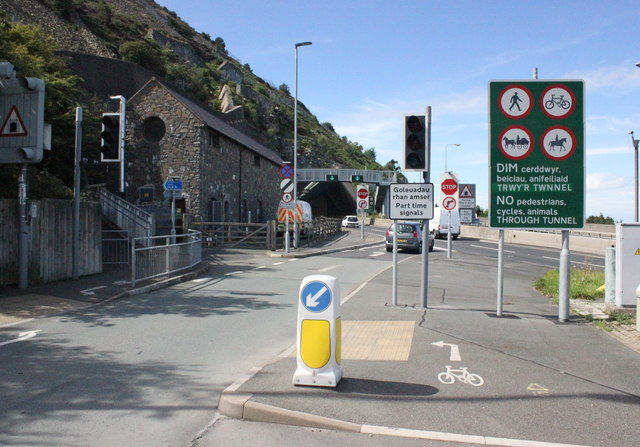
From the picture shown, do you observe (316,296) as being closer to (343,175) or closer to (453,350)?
(453,350)

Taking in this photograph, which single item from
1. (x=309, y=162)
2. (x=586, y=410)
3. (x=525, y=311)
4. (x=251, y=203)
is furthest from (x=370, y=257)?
(x=309, y=162)

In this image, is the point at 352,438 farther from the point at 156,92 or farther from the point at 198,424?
the point at 156,92

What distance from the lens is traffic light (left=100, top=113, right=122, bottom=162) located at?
12453 mm

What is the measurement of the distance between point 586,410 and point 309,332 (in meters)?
2.64

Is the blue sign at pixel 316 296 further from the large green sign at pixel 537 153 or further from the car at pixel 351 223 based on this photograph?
the car at pixel 351 223

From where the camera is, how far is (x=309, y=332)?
18.2 ft

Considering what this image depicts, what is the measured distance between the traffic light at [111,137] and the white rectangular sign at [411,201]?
634 cm

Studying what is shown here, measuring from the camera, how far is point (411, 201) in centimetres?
1034

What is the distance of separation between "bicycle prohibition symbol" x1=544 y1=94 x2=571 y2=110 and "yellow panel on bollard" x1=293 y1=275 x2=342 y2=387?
6.23 meters

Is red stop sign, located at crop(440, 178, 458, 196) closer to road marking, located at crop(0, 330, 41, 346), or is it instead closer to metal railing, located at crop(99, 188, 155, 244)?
metal railing, located at crop(99, 188, 155, 244)

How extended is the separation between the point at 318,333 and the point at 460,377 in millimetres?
1684

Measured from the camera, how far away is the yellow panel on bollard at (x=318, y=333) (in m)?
5.50

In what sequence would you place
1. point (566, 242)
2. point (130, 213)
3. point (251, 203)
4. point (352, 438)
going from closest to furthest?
1. point (352, 438)
2. point (566, 242)
3. point (130, 213)
4. point (251, 203)

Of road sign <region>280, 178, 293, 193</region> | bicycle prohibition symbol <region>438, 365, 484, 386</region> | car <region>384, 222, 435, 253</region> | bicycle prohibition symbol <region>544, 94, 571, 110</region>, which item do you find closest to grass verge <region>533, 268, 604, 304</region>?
bicycle prohibition symbol <region>544, 94, 571, 110</region>
